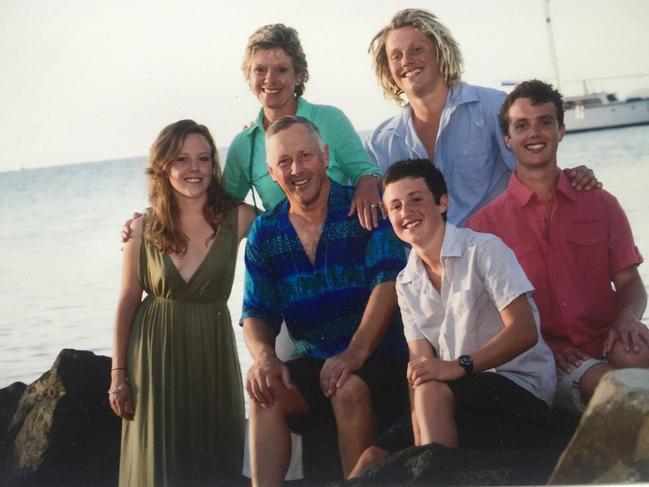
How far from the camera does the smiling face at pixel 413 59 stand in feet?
12.0

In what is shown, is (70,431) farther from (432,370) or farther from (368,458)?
(432,370)

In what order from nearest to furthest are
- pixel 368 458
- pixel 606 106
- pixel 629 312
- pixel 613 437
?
pixel 613 437, pixel 368 458, pixel 629 312, pixel 606 106

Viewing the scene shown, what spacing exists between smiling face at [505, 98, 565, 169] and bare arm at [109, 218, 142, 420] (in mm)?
1449

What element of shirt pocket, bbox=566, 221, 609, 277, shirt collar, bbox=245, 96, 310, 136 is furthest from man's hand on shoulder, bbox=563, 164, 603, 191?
shirt collar, bbox=245, 96, 310, 136

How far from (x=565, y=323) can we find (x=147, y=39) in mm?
2315

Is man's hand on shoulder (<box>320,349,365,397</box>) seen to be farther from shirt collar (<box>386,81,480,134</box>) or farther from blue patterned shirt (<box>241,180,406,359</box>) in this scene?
shirt collar (<box>386,81,480,134</box>)

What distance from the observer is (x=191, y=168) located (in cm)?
348

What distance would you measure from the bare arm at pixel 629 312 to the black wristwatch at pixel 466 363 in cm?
55

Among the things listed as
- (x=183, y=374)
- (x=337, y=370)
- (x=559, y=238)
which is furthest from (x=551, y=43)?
(x=183, y=374)

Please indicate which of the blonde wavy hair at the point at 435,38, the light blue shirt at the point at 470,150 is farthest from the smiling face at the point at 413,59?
the light blue shirt at the point at 470,150

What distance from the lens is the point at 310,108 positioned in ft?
12.2

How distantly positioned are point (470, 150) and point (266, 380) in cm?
129

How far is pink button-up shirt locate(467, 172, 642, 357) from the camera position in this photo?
3.17 meters

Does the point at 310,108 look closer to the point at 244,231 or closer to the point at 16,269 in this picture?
the point at 244,231
